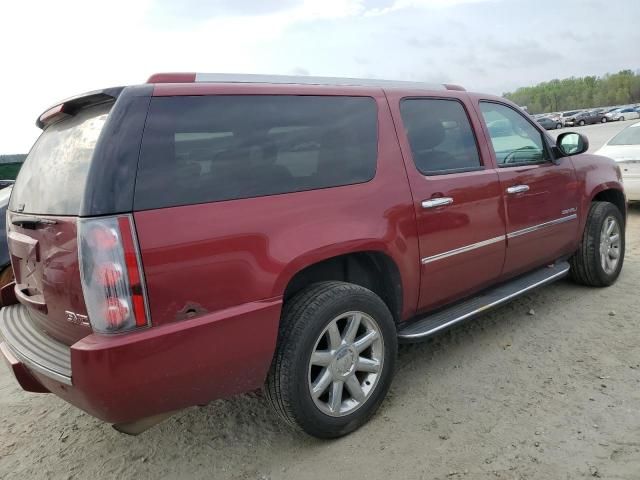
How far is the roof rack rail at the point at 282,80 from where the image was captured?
96.3 inches

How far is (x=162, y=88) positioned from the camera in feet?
7.55

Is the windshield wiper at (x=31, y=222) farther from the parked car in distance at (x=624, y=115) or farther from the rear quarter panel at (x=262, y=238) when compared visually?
the parked car in distance at (x=624, y=115)

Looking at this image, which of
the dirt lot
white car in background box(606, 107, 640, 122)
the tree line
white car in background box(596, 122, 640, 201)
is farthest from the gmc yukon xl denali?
the tree line

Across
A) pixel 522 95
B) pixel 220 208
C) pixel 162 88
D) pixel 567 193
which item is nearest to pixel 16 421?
pixel 220 208

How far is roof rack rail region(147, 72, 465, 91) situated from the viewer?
2445 mm

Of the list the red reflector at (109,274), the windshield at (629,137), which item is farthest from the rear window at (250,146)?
the windshield at (629,137)

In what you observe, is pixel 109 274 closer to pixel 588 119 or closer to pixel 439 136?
pixel 439 136

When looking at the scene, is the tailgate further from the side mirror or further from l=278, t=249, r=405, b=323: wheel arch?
the side mirror

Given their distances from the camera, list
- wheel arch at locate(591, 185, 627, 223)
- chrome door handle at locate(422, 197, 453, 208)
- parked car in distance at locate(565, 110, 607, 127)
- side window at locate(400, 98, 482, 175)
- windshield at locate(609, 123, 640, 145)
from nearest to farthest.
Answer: chrome door handle at locate(422, 197, 453, 208) < side window at locate(400, 98, 482, 175) < wheel arch at locate(591, 185, 627, 223) < windshield at locate(609, 123, 640, 145) < parked car in distance at locate(565, 110, 607, 127)

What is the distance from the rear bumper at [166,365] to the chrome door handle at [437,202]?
1172 millimetres

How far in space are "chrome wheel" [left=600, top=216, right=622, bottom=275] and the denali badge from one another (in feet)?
14.2

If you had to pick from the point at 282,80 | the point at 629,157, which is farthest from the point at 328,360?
the point at 629,157

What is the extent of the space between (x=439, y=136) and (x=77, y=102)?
2.18 metres

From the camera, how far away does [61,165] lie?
8.17 feet
